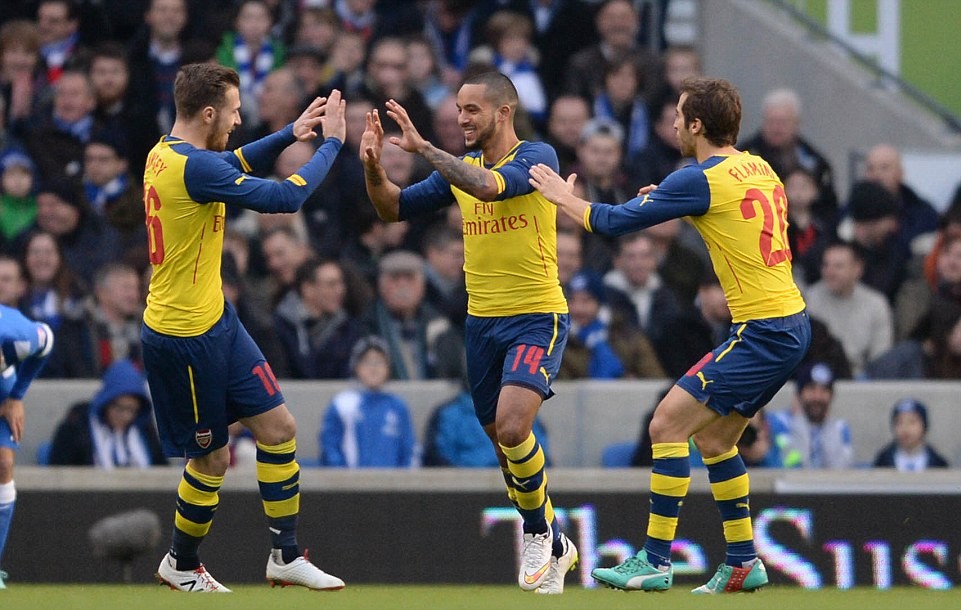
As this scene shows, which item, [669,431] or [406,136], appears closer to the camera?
[669,431]

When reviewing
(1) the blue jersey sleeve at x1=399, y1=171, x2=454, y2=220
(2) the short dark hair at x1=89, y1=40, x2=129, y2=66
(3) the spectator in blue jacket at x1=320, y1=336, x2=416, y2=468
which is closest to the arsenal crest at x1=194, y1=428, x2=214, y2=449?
(1) the blue jersey sleeve at x1=399, y1=171, x2=454, y2=220

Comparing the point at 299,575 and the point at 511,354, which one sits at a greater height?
the point at 511,354

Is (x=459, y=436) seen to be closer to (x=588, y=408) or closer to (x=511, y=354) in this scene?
(x=588, y=408)

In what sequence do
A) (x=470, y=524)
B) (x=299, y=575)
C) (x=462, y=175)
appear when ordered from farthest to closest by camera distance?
(x=470, y=524) < (x=299, y=575) < (x=462, y=175)

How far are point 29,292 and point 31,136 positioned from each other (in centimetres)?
201

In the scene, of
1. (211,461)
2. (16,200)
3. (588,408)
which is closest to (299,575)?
(211,461)

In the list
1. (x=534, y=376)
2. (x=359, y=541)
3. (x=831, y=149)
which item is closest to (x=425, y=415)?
(x=359, y=541)

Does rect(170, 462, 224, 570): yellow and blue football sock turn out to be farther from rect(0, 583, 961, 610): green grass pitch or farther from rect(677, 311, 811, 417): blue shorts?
rect(677, 311, 811, 417): blue shorts

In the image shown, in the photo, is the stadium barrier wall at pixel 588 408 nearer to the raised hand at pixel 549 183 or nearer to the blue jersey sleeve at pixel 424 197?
the blue jersey sleeve at pixel 424 197

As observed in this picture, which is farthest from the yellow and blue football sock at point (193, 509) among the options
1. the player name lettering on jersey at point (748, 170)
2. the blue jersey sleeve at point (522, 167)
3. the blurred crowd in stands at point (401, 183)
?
the blurred crowd in stands at point (401, 183)

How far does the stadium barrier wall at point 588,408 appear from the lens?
41.0 ft

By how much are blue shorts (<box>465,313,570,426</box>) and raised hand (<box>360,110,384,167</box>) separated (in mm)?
999

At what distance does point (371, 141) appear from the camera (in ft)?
29.1

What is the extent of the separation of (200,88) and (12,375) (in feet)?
7.20
